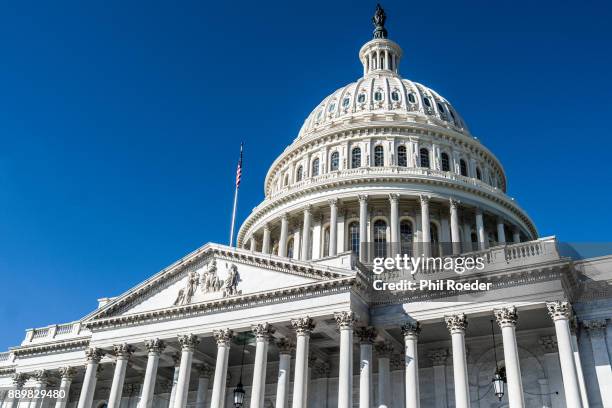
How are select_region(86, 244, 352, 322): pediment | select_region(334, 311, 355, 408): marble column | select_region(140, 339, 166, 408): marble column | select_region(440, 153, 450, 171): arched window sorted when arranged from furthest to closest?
1. select_region(440, 153, 450, 171): arched window
2. select_region(140, 339, 166, 408): marble column
3. select_region(86, 244, 352, 322): pediment
4. select_region(334, 311, 355, 408): marble column

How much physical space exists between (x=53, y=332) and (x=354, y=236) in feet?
83.3

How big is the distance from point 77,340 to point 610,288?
3505 centimetres

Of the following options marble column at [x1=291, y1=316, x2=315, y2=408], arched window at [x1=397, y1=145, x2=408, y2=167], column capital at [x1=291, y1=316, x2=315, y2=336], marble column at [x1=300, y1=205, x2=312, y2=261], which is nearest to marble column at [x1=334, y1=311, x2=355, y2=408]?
column capital at [x1=291, y1=316, x2=315, y2=336]

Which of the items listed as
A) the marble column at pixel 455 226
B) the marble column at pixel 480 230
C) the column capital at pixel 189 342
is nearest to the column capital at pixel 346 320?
the column capital at pixel 189 342

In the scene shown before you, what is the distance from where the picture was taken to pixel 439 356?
35.5 meters

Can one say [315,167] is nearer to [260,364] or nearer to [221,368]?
[221,368]

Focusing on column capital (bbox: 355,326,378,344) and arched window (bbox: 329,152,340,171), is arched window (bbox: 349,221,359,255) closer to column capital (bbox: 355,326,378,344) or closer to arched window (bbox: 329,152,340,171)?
arched window (bbox: 329,152,340,171)

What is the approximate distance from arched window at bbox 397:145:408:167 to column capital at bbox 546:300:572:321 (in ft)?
93.1

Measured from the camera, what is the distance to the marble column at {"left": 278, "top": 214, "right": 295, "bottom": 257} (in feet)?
181

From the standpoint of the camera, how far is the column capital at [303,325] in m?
32.1

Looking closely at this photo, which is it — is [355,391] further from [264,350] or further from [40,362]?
[40,362]

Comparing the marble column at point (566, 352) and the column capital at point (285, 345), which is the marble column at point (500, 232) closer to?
the marble column at point (566, 352)

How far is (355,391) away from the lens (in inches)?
1473

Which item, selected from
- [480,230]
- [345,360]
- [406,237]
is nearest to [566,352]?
[345,360]
